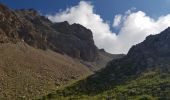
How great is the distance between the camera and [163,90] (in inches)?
5960

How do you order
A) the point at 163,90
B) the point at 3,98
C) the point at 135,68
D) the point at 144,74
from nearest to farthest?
the point at 163,90
the point at 3,98
the point at 144,74
the point at 135,68

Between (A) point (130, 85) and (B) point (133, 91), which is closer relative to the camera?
(B) point (133, 91)

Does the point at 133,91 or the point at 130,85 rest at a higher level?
the point at 130,85

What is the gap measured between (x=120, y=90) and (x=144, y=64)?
131 feet

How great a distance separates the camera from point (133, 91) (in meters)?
158

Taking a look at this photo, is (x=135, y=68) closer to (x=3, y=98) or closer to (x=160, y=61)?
(x=160, y=61)

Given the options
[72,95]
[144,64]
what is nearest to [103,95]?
[72,95]

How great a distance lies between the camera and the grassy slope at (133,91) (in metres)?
148

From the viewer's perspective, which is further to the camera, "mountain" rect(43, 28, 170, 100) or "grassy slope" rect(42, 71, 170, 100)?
"mountain" rect(43, 28, 170, 100)

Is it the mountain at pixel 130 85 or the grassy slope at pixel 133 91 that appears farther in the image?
the mountain at pixel 130 85

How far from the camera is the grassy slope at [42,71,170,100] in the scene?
148413 millimetres

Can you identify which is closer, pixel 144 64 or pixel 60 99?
pixel 60 99

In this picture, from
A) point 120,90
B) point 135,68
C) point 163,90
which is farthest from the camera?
point 135,68

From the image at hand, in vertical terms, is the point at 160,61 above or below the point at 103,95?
above
